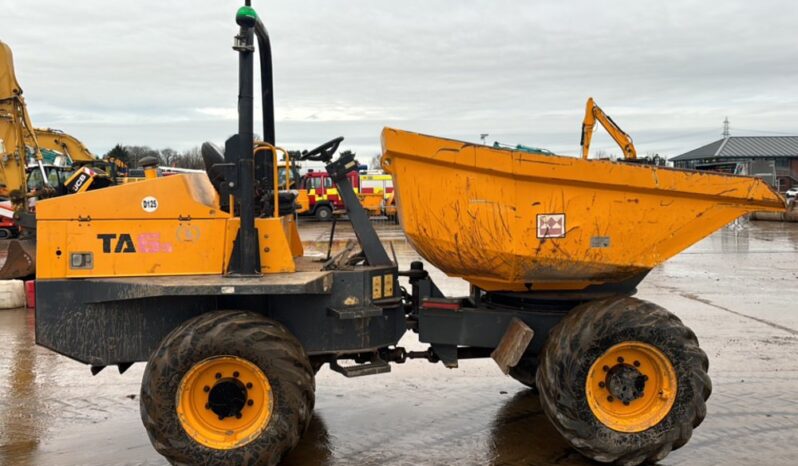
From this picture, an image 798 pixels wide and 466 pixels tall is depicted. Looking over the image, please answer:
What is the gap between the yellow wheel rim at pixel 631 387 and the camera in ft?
13.9

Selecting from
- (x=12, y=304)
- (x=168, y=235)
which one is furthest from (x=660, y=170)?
(x=12, y=304)

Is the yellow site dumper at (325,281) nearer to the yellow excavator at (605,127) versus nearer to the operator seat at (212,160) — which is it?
the operator seat at (212,160)

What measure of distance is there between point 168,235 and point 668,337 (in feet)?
10.2

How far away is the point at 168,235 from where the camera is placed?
13.9 ft

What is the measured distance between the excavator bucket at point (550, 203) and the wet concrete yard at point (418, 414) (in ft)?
4.14

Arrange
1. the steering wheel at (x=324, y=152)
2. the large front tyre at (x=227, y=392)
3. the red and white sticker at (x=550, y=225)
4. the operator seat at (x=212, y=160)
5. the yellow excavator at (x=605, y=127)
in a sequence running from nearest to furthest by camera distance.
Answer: the large front tyre at (x=227, y=392) → the red and white sticker at (x=550, y=225) → the operator seat at (x=212, y=160) → the steering wheel at (x=324, y=152) → the yellow excavator at (x=605, y=127)

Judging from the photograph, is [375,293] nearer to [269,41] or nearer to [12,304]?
[269,41]

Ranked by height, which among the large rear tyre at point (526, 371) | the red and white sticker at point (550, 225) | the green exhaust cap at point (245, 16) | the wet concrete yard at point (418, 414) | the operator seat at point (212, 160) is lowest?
the wet concrete yard at point (418, 414)

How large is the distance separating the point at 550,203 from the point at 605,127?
65.1 inches

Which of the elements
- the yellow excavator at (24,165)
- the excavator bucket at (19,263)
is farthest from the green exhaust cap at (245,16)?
the excavator bucket at (19,263)

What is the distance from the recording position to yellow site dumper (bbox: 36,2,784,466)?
13.0 ft

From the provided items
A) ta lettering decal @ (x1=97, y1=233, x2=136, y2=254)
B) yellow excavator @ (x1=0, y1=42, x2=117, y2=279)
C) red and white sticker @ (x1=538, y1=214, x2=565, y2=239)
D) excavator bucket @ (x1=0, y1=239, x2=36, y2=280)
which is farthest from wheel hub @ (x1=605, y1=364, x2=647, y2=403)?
excavator bucket @ (x1=0, y1=239, x2=36, y2=280)

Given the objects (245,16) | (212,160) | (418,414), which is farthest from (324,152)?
(418,414)

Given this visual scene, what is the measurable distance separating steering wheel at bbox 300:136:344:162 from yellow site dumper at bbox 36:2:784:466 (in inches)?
21.3
